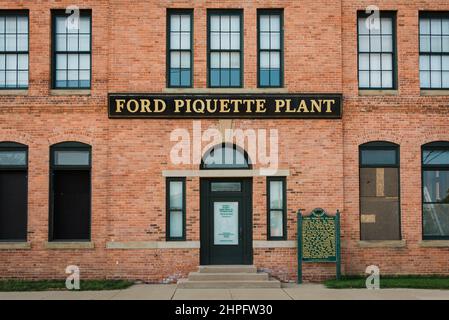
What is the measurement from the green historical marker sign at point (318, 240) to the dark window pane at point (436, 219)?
2.90 m

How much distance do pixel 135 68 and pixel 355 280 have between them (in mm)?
8691

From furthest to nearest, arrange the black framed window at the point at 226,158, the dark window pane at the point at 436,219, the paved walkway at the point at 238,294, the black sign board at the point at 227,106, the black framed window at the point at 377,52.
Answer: the black framed window at the point at 377,52 < the dark window pane at the point at 436,219 < the black framed window at the point at 226,158 < the black sign board at the point at 227,106 < the paved walkway at the point at 238,294

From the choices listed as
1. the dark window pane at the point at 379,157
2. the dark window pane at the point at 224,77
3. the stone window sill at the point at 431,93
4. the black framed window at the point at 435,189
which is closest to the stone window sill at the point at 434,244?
the black framed window at the point at 435,189

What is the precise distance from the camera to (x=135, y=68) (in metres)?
17.3

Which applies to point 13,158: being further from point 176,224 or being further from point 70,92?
point 176,224

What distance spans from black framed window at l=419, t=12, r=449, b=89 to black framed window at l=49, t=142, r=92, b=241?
10.3 metres

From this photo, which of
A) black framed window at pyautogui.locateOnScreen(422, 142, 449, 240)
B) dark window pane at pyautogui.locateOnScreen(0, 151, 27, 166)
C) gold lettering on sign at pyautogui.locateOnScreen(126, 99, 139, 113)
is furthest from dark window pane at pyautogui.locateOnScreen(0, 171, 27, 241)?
black framed window at pyautogui.locateOnScreen(422, 142, 449, 240)

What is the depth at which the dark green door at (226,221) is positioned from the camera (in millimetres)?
17250

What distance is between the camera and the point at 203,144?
56.4ft

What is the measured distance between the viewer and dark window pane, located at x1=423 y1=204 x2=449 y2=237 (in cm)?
1762

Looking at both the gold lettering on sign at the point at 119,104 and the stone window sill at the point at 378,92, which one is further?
the stone window sill at the point at 378,92

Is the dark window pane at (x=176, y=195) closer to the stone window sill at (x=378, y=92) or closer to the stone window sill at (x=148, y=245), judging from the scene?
the stone window sill at (x=148, y=245)

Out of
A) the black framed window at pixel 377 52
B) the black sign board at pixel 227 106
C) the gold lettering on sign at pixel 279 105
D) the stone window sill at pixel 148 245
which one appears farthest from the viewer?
the black framed window at pixel 377 52

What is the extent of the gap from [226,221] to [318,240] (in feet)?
8.88
